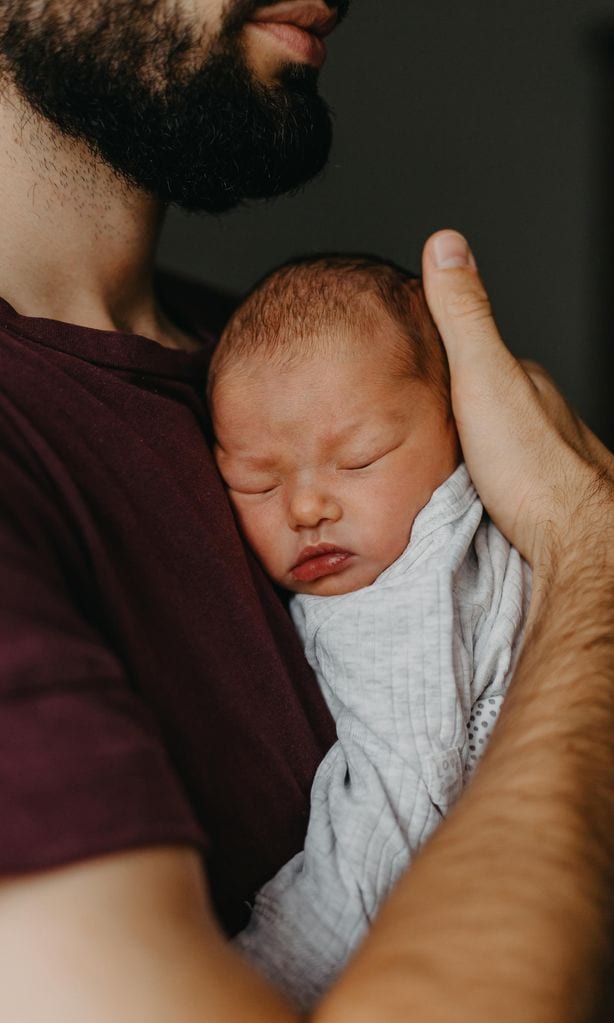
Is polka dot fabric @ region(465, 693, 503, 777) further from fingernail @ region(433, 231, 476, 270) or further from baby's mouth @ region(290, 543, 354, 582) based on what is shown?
fingernail @ region(433, 231, 476, 270)

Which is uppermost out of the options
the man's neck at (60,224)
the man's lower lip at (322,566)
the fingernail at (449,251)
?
the man's neck at (60,224)

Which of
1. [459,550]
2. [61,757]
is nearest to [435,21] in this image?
[459,550]

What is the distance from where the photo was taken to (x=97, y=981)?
60cm

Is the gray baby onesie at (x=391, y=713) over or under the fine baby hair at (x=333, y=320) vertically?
under

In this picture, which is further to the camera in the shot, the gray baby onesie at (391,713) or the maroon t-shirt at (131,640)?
the gray baby onesie at (391,713)

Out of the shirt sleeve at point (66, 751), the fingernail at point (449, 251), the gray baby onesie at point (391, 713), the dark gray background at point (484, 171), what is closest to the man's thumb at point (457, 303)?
the fingernail at point (449, 251)

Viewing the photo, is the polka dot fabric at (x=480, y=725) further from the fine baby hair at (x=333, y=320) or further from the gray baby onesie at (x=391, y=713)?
the fine baby hair at (x=333, y=320)

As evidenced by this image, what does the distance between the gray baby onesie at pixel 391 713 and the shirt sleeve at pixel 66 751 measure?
30 cm

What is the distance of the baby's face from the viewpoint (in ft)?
3.80

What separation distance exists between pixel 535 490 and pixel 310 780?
42 centimetres

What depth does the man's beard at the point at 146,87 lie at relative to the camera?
3.77ft

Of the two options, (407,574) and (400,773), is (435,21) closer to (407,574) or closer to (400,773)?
(407,574)

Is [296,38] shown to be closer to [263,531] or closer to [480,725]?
[263,531]

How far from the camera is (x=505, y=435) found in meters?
1.18
